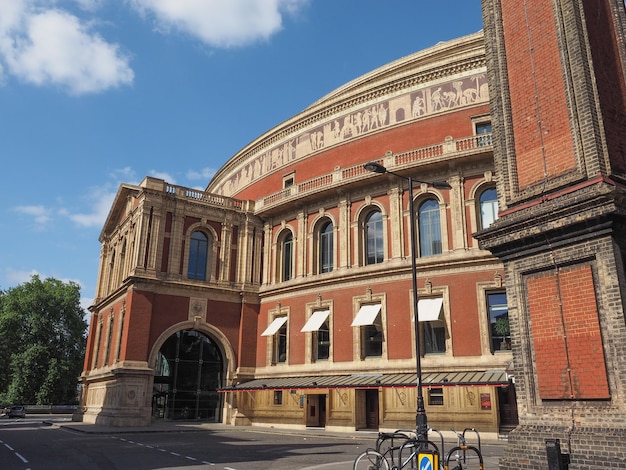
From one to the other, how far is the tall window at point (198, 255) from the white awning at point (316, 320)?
799 cm

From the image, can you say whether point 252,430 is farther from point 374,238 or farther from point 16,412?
point 16,412

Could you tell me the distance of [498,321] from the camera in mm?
24562

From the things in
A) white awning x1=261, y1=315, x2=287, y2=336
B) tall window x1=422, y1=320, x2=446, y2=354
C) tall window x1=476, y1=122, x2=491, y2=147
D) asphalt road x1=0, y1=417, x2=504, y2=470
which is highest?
tall window x1=476, y1=122, x2=491, y2=147

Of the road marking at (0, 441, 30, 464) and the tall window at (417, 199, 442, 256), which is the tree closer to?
the road marking at (0, 441, 30, 464)

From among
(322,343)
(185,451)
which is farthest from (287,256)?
(185,451)

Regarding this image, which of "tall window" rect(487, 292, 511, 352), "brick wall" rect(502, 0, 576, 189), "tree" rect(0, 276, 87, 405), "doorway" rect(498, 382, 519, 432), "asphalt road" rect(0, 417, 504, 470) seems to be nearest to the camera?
"brick wall" rect(502, 0, 576, 189)

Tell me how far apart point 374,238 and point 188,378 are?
14684mm

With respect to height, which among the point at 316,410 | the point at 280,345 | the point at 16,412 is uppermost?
the point at 280,345

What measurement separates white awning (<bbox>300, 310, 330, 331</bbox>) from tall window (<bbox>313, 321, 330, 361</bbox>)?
516 millimetres

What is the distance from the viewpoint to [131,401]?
2947cm

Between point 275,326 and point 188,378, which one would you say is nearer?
point 275,326

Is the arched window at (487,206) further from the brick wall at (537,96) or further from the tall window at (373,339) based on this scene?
the brick wall at (537,96)

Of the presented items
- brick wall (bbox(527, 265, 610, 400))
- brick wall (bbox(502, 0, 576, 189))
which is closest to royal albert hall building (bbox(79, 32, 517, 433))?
brick wall (bbox(527, 265, 610, 400))

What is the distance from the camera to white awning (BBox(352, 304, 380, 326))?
2762 cm
